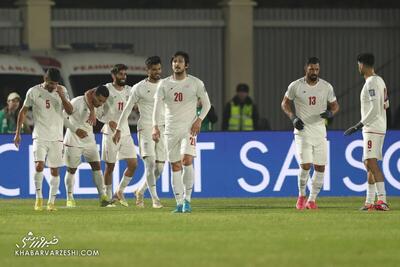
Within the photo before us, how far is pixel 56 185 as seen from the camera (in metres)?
24.4

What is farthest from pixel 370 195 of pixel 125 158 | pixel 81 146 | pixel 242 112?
pixel 242 112

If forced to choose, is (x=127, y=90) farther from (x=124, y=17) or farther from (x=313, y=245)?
(x=124, y=17)

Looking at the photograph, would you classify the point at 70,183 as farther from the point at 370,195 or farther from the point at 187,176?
the point at 370,195

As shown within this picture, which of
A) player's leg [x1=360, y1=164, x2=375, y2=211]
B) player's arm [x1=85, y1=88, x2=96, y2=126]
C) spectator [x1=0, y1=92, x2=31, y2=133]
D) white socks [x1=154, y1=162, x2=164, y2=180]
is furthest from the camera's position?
spectator [x1=0, y1=92, x2=31, y2=133]

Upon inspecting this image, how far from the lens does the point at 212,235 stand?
1931 centimetres

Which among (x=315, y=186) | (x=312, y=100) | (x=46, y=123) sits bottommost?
(x=315, y=186)

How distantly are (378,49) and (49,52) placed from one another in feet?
32.6

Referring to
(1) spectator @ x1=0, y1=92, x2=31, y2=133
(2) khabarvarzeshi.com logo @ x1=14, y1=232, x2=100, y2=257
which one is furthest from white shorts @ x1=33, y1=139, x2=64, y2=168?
(1) spectator @ x1=0, y1=92, x2=31, y2=133

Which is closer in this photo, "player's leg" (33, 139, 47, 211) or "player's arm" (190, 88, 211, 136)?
"player's arm" (190, 88, 211, 136)

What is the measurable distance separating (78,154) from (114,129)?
0.77m

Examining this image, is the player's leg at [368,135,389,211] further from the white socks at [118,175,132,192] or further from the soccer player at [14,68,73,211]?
the soccer player at [14,68,73,211]

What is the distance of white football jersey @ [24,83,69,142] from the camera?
2414cm

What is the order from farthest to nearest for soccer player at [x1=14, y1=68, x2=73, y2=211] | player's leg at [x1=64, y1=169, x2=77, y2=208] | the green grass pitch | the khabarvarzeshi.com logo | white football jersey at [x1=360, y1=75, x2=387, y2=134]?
player's leg at [x1=64, y1=169, x2=77, y2=208]
soccer player at [x1=14, y1=68, x2=73, y2=211]
white football jersey at [x1=360, y1=75, x2=387, y2=134]
the khabarvarzeshi.com logo
the green grass pitch

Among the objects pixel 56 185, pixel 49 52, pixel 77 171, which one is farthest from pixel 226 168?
pixel 49 52
